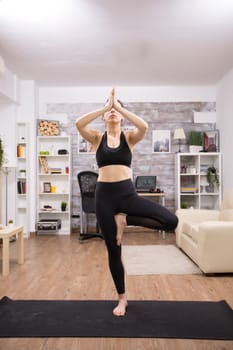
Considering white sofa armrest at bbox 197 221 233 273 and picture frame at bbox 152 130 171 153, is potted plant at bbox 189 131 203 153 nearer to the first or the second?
picture frame at bbox 152 130 171 153

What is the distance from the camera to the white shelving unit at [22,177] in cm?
661

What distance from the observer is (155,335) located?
2.27 metres

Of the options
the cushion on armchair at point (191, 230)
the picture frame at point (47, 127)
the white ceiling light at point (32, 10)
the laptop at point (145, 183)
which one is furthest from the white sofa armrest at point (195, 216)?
the white ceiling light at point (32, 10)

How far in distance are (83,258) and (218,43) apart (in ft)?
11.5

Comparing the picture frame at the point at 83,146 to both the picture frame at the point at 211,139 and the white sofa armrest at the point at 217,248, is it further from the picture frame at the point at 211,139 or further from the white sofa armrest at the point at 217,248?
the white sofa armrest at the point at 217,248

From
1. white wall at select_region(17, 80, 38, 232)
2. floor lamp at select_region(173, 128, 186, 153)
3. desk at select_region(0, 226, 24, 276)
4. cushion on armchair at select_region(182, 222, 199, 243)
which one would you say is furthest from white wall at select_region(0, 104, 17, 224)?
cushion on armchair at select_region(182, 222, 199, 243)

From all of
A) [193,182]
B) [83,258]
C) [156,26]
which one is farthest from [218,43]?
[83,258]

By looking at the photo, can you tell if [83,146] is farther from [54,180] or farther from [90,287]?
[90,287]

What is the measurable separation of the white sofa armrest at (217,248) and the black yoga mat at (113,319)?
90 cm

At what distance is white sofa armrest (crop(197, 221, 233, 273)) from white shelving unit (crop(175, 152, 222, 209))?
2904 millimetres

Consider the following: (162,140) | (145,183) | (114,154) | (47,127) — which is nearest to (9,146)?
(47,127)

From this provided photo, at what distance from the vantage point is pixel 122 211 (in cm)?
252

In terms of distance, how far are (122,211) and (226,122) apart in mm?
4631

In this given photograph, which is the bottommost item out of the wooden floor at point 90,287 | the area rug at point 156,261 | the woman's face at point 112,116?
the area rug at point 156,261
